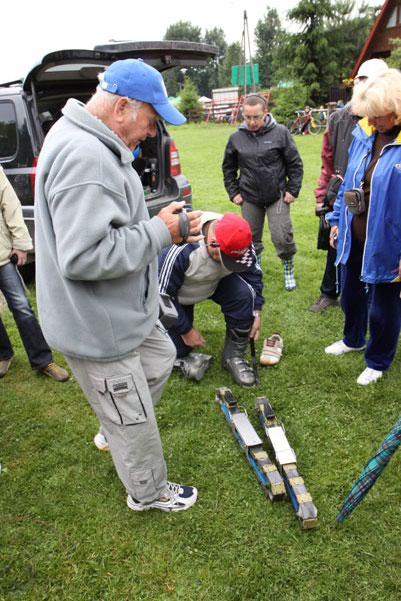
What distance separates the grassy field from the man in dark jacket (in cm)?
159

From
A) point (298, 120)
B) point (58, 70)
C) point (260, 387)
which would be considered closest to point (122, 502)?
point (260, 387)

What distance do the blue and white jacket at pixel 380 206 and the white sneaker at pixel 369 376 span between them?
29.1 inches

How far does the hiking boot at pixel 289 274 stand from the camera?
4.85 m

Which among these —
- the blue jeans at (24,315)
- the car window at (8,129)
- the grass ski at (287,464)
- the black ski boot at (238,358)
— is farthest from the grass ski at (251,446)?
the car window at (8,129)

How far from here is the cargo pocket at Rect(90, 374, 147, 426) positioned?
1.86m

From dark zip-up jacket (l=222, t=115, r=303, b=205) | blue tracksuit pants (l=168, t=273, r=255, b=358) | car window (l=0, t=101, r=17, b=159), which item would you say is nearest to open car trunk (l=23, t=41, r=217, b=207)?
car window (l=0, t=101, r=17, b=159)

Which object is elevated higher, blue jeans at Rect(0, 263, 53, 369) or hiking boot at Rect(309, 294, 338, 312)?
blue jeans at Rect(0, 263, 53, 369)

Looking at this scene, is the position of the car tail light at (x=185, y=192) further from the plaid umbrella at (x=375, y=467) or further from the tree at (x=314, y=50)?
the tree at (x=314, y=50)

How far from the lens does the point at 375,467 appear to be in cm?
189

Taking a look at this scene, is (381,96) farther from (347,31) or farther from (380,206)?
(347,31)

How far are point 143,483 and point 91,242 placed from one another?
1.24 metres

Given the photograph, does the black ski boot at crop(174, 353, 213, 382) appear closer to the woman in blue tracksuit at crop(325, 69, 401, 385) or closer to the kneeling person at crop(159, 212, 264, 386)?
the kneeling person at crop(159, 212, 264, 386)

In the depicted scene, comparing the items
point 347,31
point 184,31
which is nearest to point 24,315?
point 347,31

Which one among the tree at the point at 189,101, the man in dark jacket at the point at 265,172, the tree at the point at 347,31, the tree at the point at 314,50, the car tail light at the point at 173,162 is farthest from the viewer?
the tree at the point at 189,101
